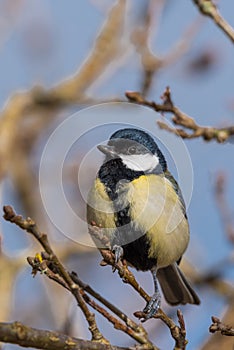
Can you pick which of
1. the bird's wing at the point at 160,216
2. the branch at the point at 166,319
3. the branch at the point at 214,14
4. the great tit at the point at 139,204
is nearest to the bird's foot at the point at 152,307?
the great tit at the point at 139,204

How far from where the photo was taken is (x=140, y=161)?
314 centimetres

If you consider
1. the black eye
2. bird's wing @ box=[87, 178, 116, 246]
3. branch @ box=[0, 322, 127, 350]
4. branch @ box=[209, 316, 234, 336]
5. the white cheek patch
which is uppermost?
the black eye

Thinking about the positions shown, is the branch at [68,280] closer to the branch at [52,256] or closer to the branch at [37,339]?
the branch at [52,256]

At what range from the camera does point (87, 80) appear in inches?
185

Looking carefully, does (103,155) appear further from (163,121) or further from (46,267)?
(46,267)

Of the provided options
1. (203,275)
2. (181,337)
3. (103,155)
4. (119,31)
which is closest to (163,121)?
(103,155)

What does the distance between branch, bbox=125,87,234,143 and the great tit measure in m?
0.29

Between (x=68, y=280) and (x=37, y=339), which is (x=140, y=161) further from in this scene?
(x=37, y=339)

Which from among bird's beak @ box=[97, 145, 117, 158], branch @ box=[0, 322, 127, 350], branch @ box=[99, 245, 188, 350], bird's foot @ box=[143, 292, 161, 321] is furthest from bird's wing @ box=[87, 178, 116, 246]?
branch @ box=[0, 322, 127, 350]

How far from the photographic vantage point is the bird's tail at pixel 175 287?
12.1 ft

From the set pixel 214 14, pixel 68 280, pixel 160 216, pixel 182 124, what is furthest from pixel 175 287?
pixel 68 280

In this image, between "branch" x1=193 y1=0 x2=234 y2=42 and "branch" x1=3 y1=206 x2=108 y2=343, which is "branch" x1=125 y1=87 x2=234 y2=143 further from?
"branch" x1=3 y1=206 x2=108 y2=343

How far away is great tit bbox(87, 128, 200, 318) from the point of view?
9.73ft

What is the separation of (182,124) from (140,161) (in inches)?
16.6
